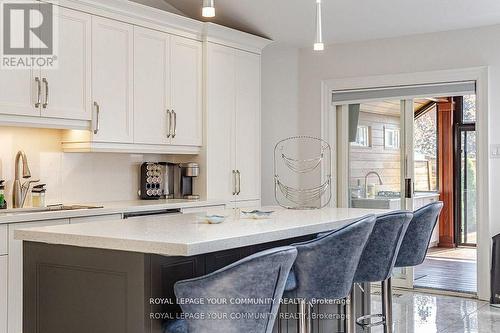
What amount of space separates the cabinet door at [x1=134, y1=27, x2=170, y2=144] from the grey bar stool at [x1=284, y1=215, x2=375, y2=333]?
2667 millimetres

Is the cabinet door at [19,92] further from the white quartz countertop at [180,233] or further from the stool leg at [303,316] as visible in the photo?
the stool leg at [303,316]

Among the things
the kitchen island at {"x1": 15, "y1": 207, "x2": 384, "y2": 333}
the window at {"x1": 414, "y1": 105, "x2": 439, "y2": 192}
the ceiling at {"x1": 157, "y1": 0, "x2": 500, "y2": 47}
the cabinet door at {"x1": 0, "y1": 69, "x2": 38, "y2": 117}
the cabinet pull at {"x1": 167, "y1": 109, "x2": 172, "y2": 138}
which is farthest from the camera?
the window at {"x1": 414, "y1": 105, "x2": 439, "y2": 192}

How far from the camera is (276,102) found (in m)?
6.46

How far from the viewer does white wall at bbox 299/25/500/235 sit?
548cm

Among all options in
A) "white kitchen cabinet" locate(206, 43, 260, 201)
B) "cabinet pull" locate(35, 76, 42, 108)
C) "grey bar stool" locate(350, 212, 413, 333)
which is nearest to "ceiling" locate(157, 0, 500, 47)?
"white kitchen cabinet" locate(206, 43, 260, 201)

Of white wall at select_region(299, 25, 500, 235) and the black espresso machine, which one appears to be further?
white wall at select_region(299, 25, 500, 235)

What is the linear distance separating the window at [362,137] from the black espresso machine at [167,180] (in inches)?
75.5

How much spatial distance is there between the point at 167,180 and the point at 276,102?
1.64 m

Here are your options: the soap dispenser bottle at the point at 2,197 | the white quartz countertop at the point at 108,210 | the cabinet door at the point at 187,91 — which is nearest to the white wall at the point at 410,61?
the cabinet door at the point at 187,91

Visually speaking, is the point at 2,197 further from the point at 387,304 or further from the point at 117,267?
the point at 387,304

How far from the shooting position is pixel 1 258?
12.0 feet

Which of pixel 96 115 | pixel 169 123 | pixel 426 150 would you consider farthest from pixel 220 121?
pixel 426 150

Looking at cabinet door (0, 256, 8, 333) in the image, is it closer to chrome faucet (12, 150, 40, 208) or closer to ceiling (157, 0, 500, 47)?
chrome faucet (12, 150, 40, 208)

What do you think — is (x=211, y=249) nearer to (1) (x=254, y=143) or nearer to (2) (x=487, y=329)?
(2) (x=487, y=329)
